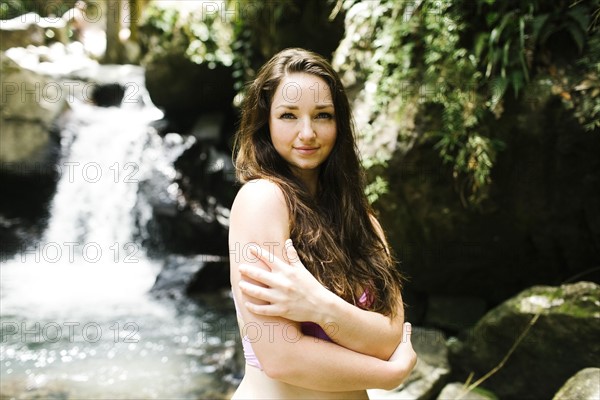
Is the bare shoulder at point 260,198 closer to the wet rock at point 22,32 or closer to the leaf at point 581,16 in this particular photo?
the leaf at point 581,16

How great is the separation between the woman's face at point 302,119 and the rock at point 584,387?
2.22 meters

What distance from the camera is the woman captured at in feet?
5.35

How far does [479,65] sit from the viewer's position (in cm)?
439

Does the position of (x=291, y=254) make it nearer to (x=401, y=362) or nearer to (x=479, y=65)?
(x=401, y=362)

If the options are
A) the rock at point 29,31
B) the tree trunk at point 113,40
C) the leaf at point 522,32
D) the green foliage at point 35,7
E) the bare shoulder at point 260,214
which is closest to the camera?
the bare shoulder at point 260,214

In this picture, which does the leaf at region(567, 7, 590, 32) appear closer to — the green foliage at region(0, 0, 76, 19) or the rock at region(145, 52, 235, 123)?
the rock at region(145, 52, 235, 123)

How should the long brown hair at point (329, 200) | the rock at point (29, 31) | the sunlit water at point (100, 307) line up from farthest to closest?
the rock at point (29, 31) → the sunlit water at point (100, 307) → the long brown hair at point (329, 200)

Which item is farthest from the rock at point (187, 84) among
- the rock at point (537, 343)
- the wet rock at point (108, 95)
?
the rock at point (537, 343)

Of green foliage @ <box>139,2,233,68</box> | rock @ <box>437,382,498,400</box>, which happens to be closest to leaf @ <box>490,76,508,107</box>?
rock @ <box>437,382,498,400</box>

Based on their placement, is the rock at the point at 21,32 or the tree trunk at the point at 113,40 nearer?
the rock at the point at 21,32

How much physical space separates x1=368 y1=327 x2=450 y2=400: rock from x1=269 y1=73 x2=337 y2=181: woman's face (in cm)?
253

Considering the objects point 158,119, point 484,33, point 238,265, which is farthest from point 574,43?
point 158,119

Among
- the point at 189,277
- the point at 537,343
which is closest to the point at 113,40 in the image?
the point at 189,277

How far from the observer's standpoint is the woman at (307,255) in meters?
1.63
